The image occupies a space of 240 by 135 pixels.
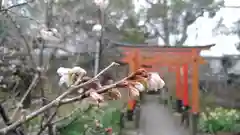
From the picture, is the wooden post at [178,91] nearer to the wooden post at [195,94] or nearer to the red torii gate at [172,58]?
the red torii gate at [172,58]

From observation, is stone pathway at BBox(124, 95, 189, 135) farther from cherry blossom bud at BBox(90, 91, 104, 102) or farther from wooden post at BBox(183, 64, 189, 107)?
cherry blossom bud at BBox(90, 91, 104, 102)

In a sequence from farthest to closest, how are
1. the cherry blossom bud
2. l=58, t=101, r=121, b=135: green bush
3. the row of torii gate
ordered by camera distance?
the row of torii gate → l=58, t=101, r=121, b=135: green bush → the cherry blossom bud

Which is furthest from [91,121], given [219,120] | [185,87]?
[219,120]

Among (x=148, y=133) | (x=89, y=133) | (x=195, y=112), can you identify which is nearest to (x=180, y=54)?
(x=195, y=112)

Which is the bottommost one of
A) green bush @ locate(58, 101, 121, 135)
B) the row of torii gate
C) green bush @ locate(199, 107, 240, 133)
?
green bush @ locate(199, 107, 240, 133)

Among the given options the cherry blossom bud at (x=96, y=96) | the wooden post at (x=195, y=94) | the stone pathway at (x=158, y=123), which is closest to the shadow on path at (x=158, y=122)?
the stone pathway at (x=158, y=123)

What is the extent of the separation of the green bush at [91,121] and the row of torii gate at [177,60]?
43cm

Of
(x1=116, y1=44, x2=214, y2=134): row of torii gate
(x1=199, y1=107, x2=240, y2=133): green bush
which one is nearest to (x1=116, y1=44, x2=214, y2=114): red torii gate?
(x1=116, y1=44, x2=214, y2=134): row of torii gate

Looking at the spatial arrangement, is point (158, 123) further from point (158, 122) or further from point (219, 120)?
point (219, 120)

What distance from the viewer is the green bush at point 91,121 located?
5.06 ft

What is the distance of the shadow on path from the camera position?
2.36 metres

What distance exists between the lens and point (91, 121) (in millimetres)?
1757

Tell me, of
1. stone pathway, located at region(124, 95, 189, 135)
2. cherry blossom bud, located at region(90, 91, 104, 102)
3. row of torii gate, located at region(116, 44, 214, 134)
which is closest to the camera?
cherry blossom bud, located at region(90, 91, 104, 102)

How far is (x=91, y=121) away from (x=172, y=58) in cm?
107
